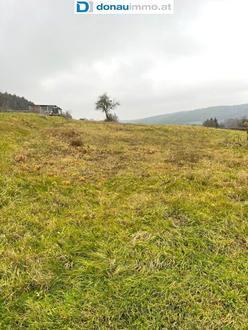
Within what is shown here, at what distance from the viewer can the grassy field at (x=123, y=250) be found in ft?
11.3

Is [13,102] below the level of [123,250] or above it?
above

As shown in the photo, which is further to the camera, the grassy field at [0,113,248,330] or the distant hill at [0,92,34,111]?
the distant hill at [0,92,34,111]

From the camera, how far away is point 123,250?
15.0 ft

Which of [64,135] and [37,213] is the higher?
[64,135]

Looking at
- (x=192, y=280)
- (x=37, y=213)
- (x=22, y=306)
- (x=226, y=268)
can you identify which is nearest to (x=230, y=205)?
(x=226, y=268)

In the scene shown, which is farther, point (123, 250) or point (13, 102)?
point (13, 102)

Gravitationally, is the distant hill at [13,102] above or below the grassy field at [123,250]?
above

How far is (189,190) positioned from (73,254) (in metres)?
3.67

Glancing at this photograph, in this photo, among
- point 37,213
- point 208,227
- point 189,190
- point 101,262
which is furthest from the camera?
point 189,190

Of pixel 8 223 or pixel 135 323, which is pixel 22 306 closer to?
pixel 135 323

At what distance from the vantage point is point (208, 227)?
527 cm

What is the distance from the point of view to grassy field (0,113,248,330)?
135 inches

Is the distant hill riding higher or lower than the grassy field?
higher

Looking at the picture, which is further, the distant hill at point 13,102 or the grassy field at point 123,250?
the distant hill at point 13,102
